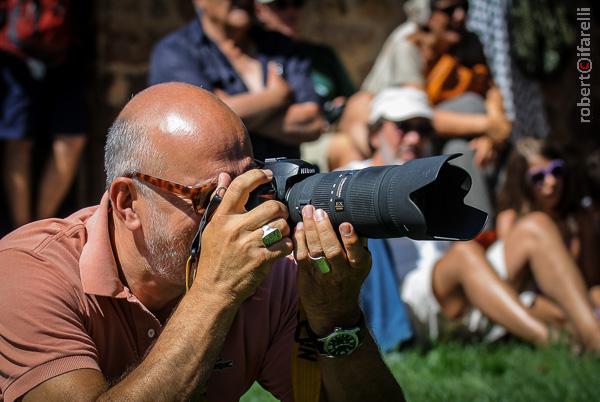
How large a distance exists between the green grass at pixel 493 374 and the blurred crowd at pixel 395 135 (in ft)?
Result: 0.56

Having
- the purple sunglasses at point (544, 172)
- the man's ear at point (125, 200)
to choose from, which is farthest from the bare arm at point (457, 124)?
the man's ear at point (125, 200)

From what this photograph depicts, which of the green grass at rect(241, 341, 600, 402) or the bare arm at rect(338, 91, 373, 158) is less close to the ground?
the bare arm at rect(338, 91, 373, 158)

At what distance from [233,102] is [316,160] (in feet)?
5.69

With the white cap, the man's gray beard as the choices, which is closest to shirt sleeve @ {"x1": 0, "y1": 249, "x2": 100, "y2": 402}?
the man's gray beard

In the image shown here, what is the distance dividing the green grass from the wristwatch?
1.17 metres

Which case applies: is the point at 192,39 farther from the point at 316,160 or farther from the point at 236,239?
the point at 236,239

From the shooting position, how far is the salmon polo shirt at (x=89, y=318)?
2020mm

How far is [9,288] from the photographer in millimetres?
2057

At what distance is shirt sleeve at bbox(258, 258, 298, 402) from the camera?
2.46m

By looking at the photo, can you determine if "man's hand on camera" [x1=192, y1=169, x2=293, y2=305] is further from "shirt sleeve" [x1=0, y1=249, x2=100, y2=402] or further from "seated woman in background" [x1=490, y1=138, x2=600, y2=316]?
"seated woman in background" [x1=490, y1=138, x2=600, y2=316]

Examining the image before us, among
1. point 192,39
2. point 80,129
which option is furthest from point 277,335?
point 80,129

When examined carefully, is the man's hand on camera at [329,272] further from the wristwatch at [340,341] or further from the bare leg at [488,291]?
the bare leg at [488,291]

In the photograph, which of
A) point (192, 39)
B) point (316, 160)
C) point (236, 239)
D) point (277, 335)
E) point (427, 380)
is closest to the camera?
point (236, 239)

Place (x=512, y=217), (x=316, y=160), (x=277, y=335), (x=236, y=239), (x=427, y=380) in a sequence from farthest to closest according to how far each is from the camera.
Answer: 1. (x=316, y=160)
2. (x=512, y=217)
3. (x=427, y=380)
4. (x=277, y=335)
5. (x=236, y=239)
